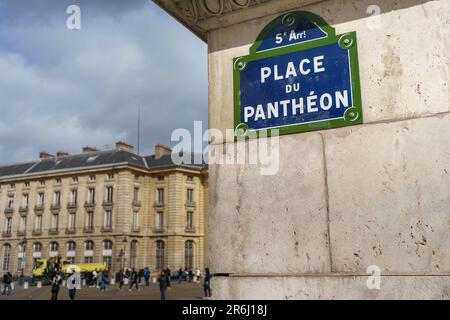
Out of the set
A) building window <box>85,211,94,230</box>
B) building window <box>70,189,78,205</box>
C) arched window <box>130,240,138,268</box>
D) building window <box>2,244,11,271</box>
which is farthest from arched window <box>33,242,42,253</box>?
arched window <box>130,240,138,268</box>

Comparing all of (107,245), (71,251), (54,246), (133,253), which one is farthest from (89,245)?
(54,246)

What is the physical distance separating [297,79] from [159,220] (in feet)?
207

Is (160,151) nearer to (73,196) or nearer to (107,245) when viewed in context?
(73,196)

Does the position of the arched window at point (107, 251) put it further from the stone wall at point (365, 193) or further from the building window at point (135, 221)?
the stone wall at point (365, 193)

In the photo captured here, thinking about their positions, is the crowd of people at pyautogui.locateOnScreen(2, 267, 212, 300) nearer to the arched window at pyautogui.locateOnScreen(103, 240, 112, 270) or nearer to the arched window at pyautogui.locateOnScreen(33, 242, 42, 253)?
the arched window at pyautogui.locateOnScreen(103, 240, 112, 270)

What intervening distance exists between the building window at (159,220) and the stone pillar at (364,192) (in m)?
62.7

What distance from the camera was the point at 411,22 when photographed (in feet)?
7.97

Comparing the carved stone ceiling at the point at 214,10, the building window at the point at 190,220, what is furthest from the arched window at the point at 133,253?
the carved stone ceiling at the point at 214,10

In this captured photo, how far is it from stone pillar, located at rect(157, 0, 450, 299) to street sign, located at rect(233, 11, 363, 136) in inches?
2.4

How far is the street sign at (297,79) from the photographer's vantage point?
8.25 feet

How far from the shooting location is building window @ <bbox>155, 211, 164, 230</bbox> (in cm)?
6406

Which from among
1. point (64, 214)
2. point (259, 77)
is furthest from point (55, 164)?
point (259, 77)
